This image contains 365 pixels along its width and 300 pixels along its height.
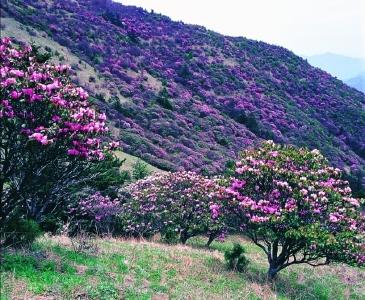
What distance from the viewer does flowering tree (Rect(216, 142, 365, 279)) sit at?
13.6 metres

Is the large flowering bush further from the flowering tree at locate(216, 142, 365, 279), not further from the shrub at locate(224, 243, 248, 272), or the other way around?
the flowering tree at locate(216, 142, 365, 279)

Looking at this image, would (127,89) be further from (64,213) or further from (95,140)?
(95,140)

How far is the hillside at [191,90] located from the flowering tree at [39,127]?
29.4 metres

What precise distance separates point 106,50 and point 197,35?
28.8 metres

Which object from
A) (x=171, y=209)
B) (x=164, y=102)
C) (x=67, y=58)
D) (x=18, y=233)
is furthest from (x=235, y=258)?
(x=67, y=58)

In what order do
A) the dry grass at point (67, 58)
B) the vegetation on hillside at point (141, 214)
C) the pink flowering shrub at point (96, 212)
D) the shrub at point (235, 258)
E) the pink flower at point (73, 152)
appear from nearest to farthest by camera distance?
1. the vegetation on hillside at point (141, 214)
2. the pink flower at point (73, 152)
3. the shrub at point (235, 258)
4. the pink flowering shrub at point (96, 212)
5. the dry grass at point (67, 58)

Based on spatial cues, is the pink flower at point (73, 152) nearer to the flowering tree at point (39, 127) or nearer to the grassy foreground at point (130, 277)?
the flowering tree at point (39, 127)

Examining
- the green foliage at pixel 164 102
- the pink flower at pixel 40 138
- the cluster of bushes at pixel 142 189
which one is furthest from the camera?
the green foliage at pixel 164 102

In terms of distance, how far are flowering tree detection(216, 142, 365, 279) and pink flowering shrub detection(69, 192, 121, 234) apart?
804 cm

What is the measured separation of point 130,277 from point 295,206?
225 inches

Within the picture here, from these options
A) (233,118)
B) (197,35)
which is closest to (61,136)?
(233,118)

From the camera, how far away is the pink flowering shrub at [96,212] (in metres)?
20.6

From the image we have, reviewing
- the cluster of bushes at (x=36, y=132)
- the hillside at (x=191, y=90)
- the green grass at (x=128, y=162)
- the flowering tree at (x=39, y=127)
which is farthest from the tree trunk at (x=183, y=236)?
the hillside at (x=191, y=90)

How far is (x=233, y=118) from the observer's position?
65250 mm
